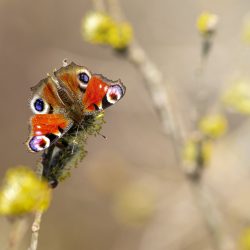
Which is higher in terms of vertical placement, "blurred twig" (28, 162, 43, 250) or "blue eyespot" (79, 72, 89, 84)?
"blue eyespot" (79, 72, 89, 84)

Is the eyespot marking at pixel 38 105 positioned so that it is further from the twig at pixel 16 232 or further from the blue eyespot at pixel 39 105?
the twig at pixel 16 232

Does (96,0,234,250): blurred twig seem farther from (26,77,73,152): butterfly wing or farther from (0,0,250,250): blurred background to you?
(26,77,73,152): butterfly wing

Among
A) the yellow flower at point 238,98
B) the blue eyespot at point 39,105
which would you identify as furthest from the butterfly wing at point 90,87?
the yellow flower at point 238,98

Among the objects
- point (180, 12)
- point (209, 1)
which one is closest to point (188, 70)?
point (209, 1)

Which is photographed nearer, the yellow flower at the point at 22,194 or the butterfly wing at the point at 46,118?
the yellow flower at the point at 22,194

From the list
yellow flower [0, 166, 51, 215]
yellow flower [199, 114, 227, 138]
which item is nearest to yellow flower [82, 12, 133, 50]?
yellow flower [199, 114, 227, 138]

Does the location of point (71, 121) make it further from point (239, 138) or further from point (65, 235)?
point (65, 235)
